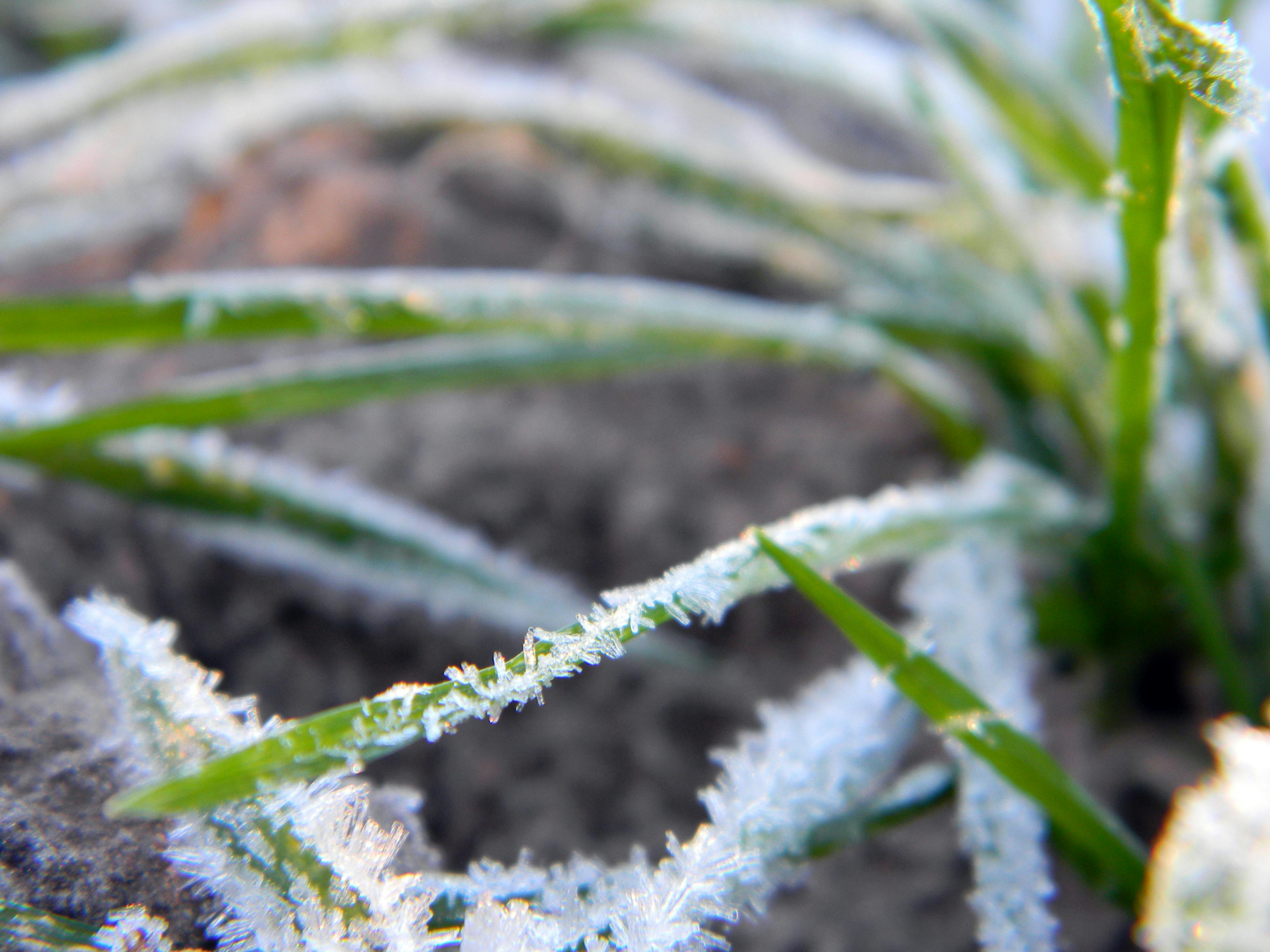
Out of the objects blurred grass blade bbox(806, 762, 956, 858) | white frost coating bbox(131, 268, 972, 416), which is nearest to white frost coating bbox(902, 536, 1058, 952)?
blurred grass blade bbox(806, 762, 956, 858)

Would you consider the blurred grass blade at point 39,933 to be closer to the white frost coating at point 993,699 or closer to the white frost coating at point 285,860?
the white frost coating at point 285,860

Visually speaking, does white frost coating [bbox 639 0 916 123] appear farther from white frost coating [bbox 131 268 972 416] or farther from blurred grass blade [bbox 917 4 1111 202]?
white frost coating [bbox 131 268 972 416]

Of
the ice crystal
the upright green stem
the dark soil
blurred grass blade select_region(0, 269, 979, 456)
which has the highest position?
the ice crystal

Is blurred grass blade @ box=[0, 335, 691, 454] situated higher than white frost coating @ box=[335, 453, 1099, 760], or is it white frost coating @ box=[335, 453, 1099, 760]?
white frost coating @ box=[335, 453, 1099, 760]

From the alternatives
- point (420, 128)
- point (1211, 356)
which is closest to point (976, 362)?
point (1211, 356)

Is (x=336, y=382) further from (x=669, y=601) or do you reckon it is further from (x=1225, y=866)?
(x=1225, y=866)

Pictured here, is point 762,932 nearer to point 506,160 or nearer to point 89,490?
point 89,490
